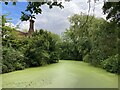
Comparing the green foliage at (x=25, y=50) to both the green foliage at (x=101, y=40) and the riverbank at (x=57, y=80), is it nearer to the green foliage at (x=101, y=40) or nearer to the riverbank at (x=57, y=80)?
the riverbank at (x=57, y=80)

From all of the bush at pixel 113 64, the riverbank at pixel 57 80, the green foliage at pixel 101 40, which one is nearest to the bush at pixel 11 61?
the riverbank at pixel 57 80

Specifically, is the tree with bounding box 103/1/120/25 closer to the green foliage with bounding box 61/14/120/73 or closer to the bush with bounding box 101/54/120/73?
the green foliage with bounding box 61/14/120/73

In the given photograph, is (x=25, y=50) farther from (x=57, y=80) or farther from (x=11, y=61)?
(x=57, y=80)

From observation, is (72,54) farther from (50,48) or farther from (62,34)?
(50,48)

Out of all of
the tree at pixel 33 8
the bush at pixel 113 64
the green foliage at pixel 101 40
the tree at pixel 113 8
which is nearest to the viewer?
the tree at pixel 33 8

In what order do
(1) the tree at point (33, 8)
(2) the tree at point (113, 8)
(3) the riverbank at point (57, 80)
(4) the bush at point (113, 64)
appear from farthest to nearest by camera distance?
(4) the bush at point (113, 64), (3) the riverbank at point (57, 80), (2) the tree at point (113, 8), (1) the tree at point (33, 8)

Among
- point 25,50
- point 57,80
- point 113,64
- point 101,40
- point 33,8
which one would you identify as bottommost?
point 57,80

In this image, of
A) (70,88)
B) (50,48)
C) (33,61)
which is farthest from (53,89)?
(50,48)

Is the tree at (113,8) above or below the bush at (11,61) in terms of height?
above

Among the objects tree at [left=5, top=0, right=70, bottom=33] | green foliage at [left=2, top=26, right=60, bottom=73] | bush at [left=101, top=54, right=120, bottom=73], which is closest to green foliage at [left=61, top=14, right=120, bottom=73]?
bush at [left=101, top=54, right=120, bottom=73]

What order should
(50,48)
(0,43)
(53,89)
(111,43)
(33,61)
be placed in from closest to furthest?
1. (53,89)
2. (0,43)
3. (111,43)
4. (33,61)
5. (50,48)

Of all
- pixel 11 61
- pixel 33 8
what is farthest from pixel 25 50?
pixel 33 8

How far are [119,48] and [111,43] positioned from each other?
76 cm

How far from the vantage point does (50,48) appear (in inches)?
671
